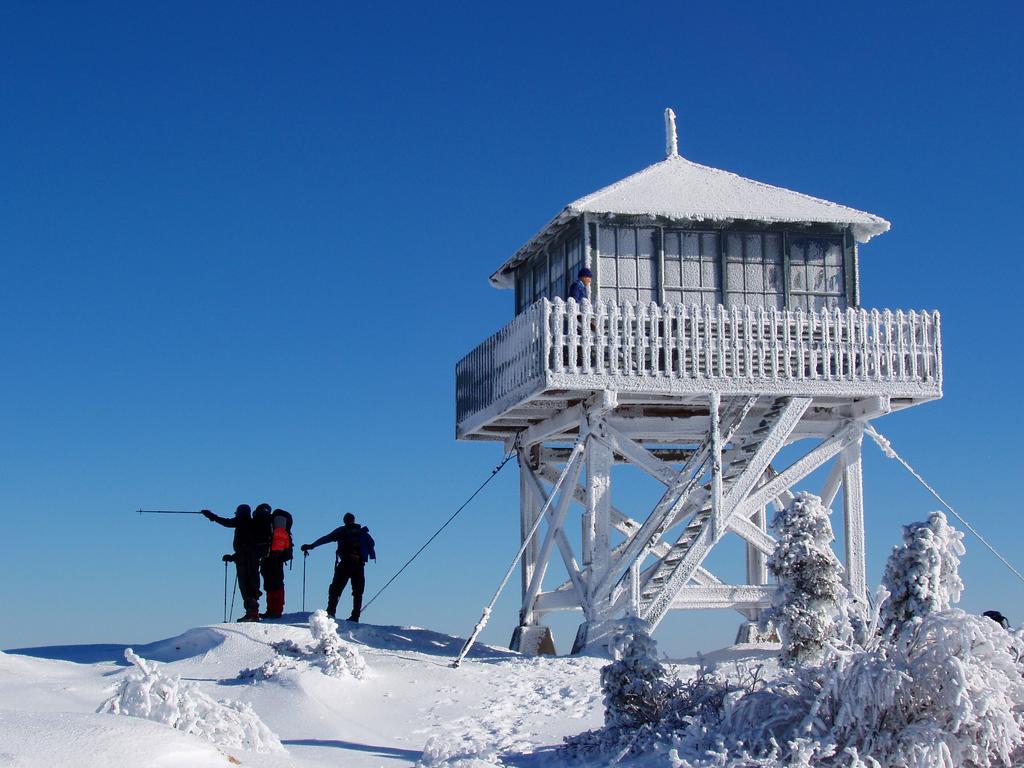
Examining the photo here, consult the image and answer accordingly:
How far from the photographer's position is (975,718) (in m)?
10.1

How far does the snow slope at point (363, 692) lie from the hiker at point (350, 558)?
1.12 meters

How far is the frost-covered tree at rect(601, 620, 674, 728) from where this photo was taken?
12.1m

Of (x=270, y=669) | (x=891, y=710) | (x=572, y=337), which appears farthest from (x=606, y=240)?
(x=891, y=710)

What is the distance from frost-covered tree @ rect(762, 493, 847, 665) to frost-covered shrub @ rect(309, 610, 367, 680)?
16.1 feet

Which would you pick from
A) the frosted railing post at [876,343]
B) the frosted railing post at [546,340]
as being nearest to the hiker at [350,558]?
the frosted railing post at [546,340]

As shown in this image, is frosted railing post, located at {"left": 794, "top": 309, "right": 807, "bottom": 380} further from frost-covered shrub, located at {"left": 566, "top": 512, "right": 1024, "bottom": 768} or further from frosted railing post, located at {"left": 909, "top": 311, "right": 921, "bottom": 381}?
frost-covered shrub, located at {"left": 566, "top": 512, "right": 1024, "bottom": 768}

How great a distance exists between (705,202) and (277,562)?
7.66 meters

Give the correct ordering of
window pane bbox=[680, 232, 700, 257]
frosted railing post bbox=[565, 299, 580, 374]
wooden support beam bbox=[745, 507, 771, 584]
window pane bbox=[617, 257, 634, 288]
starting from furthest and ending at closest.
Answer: wooden support beam bbox=[745, 507, 771, 584] < window pane bbox=[680, 232, 700, 257] < window pane bbox=[617, 257, 634, 288] < frosted railing post bbox=[565, 299, 580, 374]

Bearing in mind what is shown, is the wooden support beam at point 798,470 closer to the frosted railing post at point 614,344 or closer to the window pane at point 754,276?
the window pane at point 754,276

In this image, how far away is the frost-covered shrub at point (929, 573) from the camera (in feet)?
41.8

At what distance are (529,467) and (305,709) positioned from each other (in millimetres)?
9169

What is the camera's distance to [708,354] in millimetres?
19531

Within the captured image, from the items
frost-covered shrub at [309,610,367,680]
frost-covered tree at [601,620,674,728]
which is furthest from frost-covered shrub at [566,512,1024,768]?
frost-covered shrub at [309,610,367,680]

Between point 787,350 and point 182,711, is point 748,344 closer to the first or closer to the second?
point 787,350
